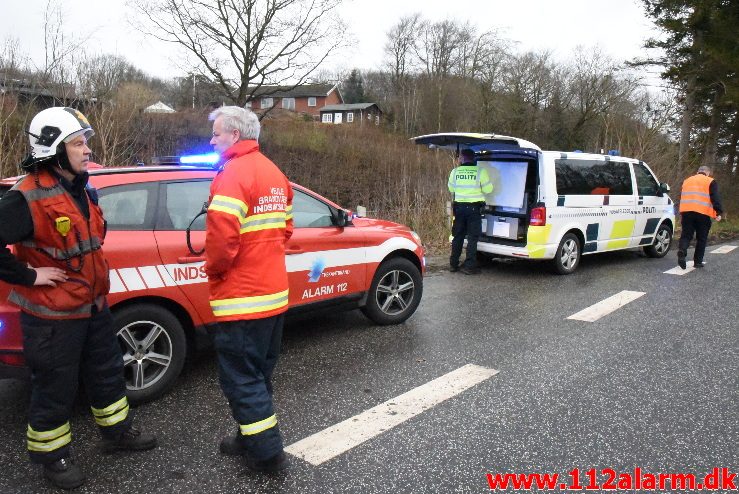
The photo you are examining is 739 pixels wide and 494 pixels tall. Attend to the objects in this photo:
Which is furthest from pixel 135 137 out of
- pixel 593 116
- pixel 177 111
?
pixel 593 116

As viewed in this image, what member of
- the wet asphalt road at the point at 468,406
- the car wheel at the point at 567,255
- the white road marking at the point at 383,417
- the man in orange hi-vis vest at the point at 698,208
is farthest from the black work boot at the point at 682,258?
the white road marking at the point at 383,417

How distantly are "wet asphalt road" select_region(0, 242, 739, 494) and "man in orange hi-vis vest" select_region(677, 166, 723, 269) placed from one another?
3.13 metres

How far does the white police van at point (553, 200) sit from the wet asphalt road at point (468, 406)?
6.19 ft

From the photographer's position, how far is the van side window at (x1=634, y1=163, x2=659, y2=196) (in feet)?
29.7

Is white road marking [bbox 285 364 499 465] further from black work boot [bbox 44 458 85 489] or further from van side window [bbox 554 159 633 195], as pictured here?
van side window [bbox 554 159 633 195]

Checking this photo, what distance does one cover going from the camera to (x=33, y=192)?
8.23ft

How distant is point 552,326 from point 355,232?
225 centimetres

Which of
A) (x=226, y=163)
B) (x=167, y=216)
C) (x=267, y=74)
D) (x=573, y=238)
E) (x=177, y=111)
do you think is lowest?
(x=573, y=238)

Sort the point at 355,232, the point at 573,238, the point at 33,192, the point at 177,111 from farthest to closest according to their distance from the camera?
the point at 177,111 → the point at 573,238 → the point at 355,232 → the point at 33,192

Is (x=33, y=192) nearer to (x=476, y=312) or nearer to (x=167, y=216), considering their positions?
(x=167, y=216)

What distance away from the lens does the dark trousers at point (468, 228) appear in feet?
25.7

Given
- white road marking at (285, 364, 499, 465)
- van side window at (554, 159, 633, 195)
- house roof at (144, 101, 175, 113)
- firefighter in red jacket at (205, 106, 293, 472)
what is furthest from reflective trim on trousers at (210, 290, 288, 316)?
house roof at (144, 101, 175, 113)

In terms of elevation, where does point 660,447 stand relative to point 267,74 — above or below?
below

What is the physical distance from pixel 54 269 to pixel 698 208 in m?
9.17
